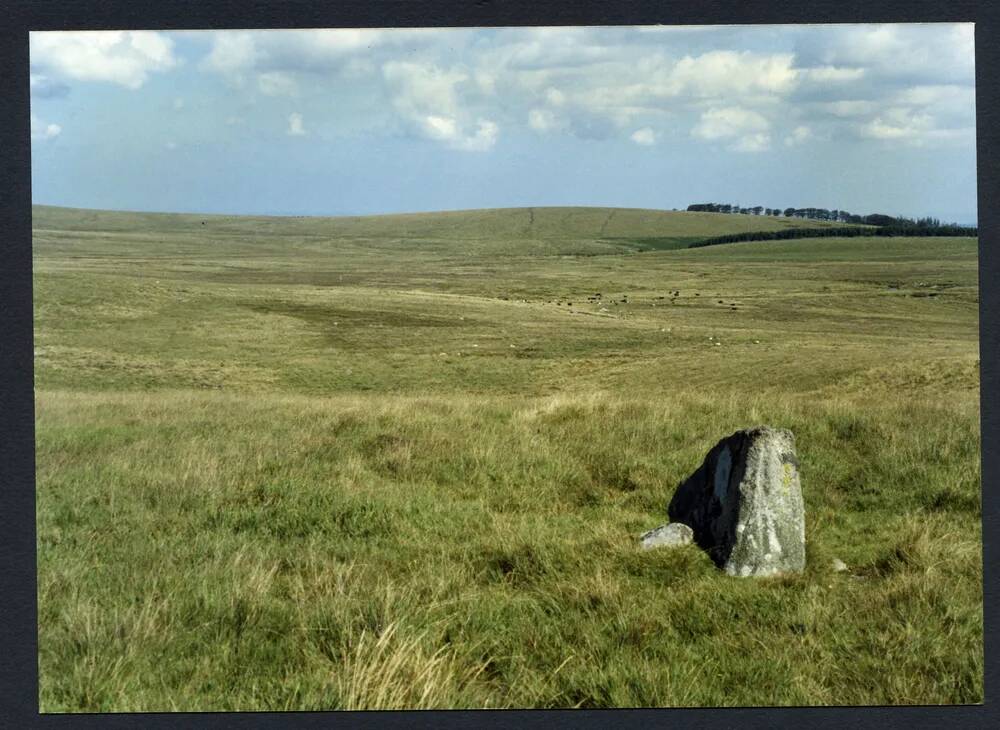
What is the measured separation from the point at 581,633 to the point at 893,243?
9062cm

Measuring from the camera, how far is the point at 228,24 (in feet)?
16.2

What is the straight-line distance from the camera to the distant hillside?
130m

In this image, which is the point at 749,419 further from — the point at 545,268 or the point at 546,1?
the point at 545,268

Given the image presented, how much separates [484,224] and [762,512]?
138290mm

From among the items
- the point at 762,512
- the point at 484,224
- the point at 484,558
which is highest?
the point at 484,224

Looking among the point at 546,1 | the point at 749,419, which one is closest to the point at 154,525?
the point at 546,1

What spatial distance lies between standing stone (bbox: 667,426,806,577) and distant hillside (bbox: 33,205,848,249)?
113m

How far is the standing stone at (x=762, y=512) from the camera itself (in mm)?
6551

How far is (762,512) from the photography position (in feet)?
21.7

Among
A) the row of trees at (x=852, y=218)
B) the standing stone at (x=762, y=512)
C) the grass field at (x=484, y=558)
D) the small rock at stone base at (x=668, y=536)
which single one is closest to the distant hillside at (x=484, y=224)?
the row of trees at (x=852, y=218)

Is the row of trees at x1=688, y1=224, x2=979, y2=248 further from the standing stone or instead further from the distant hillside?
the standing stone

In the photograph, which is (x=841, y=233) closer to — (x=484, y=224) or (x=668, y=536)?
(x=484, y=224)

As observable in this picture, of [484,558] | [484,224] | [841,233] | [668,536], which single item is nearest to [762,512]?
[668,536]

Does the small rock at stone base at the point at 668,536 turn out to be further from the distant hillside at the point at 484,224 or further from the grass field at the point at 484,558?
the distant hillside at the point at 484,224
